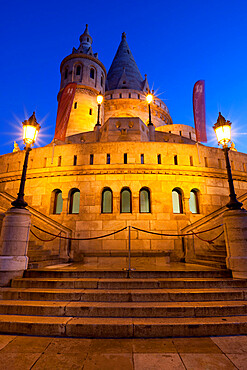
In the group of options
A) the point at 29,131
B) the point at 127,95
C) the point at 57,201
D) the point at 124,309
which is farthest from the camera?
the point at 127,95

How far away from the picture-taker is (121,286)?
571cm

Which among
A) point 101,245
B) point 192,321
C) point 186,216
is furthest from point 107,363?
point 186,216

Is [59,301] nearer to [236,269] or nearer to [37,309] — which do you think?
[37,309]

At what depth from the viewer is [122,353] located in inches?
133

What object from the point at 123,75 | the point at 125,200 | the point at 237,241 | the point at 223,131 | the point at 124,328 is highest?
the point at 123,75

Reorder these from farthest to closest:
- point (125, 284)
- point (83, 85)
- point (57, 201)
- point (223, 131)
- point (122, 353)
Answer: point (83, 85) < point (57, 201) < point (223, 131) < point (125, 284) < point (122, 353)

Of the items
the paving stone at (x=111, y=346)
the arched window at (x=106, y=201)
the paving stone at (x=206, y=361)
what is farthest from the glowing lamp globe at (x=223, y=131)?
the paving stone at (x=111, y=346)

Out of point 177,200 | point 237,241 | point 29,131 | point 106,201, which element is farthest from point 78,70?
point 237,241

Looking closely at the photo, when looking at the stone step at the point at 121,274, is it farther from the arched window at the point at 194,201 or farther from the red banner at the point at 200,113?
the red banner at the point at 200,113

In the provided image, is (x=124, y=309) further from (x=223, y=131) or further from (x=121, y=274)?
(x=223, y=131)

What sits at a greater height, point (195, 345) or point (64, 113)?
point (64, 113)

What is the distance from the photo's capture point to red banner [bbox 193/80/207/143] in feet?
46.5

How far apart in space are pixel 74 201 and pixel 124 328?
32.8 ft

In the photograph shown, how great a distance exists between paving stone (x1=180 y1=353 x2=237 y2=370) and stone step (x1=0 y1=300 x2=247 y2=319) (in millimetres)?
1267
